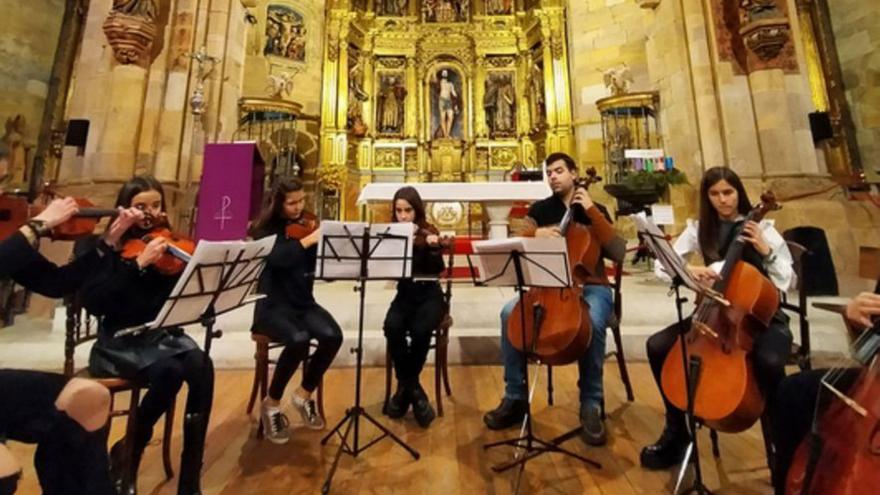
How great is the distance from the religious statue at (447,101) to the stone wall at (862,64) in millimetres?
8159

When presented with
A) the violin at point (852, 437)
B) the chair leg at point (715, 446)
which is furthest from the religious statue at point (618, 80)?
the violin at point (852, 437)

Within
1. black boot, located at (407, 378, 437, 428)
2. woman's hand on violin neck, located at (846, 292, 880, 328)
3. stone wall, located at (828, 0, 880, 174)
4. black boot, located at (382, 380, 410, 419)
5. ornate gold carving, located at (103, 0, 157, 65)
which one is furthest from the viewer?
stone wall, located at (828, 0, 880, 174)

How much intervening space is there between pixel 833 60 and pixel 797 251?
998 centimetres

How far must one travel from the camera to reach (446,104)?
446 inches

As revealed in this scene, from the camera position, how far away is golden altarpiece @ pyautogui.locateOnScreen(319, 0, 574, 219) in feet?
33.9

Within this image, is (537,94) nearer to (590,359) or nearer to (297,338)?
(590,359)

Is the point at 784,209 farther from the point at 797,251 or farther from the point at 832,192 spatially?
the point at 797,251

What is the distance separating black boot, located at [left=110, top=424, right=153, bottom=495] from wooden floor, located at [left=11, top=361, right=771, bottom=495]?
0.59 ft

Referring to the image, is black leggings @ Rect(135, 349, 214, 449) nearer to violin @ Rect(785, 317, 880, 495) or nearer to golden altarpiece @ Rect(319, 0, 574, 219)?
violin @ Rect(785, 317, 880, 495)

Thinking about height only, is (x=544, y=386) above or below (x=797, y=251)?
below

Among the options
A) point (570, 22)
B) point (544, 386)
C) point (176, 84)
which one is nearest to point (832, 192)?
point (544, 386)

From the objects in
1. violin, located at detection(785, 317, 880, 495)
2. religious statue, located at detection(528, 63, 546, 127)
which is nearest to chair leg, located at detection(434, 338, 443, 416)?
violin, located at detection(785, 317, 880, 495)

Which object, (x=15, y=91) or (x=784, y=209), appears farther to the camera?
(x=15, y=91)

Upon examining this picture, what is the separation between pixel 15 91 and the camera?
7.70 metres
